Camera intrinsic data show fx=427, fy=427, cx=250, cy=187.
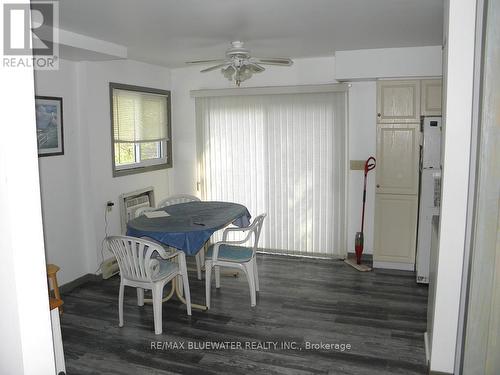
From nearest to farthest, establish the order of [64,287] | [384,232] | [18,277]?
1. [18,277]
2. [64,287]
3. [384,232]

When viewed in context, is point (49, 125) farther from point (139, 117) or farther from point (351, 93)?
point (351, 93)

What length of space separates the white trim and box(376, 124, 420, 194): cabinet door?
749 mm

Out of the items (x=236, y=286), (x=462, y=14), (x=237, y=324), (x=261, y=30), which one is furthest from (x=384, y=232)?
(x=462, y=14)

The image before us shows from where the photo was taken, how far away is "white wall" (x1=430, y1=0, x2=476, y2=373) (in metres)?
2.40

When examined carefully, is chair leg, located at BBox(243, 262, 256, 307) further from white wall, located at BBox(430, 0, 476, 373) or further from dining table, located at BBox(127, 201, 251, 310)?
white wall, located at BBox(430, 0, 476, 373)

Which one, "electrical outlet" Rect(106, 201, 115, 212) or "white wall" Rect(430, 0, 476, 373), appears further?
"electrical outlet" Rect(106, 201, 115, 212)

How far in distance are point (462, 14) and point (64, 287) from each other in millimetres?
4184

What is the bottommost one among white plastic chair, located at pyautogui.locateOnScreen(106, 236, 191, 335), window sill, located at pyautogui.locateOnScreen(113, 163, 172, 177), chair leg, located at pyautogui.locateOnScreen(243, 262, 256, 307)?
chair leg, located at pyautogui.locateOnScreen(243, 262, 256, 307)

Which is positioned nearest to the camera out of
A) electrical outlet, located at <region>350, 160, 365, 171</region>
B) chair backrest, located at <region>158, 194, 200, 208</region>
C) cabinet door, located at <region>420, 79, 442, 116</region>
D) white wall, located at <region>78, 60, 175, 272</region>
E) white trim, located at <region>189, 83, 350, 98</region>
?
white wall, located at <region>78, 60, 175, 272</region>

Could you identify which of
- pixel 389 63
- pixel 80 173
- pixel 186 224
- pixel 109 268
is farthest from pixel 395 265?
pixel 80 173

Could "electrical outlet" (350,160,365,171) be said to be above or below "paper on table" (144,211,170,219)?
above

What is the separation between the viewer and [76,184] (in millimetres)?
4551

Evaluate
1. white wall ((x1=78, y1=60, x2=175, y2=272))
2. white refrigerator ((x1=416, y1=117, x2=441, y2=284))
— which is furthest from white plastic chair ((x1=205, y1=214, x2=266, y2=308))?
white refrigerator ((x1=416, y1=117, x2=441, y2=284))

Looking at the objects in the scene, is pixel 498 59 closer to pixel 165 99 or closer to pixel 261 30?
pixel 261 30
